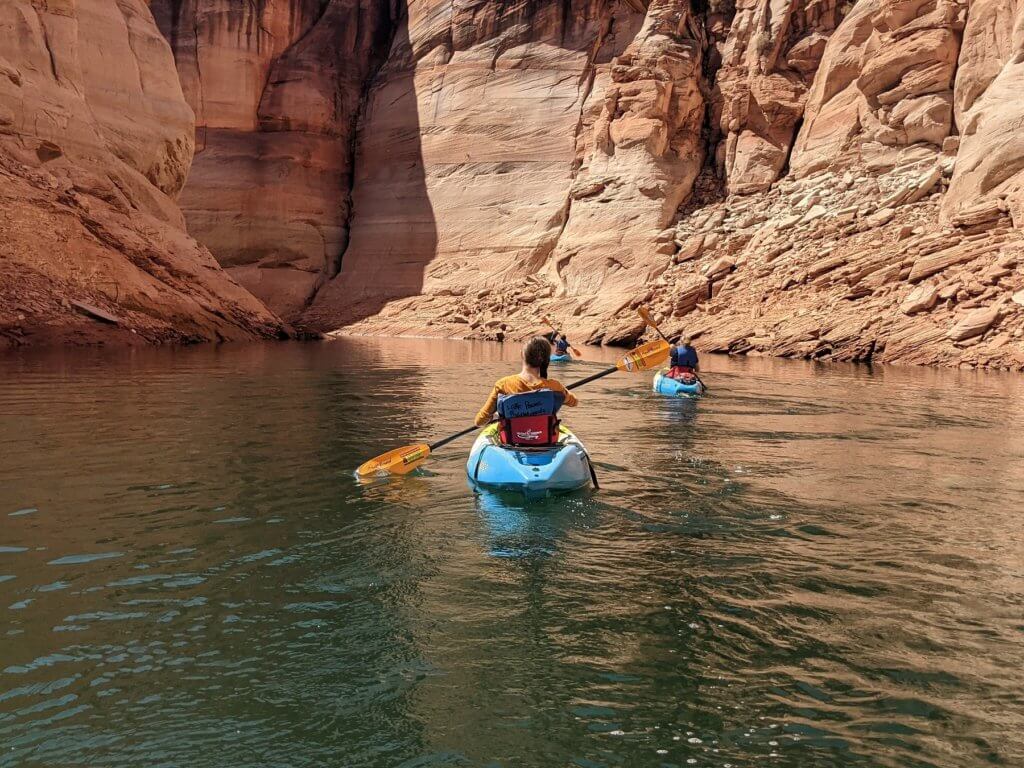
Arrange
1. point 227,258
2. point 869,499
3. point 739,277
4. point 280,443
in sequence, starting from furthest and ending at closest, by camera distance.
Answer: point 227,258, point 739,277, point 280,443, point 869,499

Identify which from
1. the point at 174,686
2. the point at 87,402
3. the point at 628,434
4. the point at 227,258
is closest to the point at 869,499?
the point at 628,434

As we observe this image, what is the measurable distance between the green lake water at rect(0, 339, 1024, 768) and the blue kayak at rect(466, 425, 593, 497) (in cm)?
18

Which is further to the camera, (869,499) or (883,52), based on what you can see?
(883,52)

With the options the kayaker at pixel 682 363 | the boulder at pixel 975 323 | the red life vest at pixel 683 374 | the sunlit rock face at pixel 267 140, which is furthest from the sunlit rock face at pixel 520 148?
the red life vest at pixel 683 374

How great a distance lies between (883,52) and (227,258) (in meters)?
31.5

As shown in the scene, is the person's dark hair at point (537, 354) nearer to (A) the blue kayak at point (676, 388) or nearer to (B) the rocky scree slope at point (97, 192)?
(A) the blue kayak at point (676, 388)

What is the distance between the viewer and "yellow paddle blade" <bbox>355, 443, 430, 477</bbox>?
7.51 m

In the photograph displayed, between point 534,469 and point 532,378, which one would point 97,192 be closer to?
point 532,378

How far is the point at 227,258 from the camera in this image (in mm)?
45750

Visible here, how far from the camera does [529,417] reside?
23.1 ft

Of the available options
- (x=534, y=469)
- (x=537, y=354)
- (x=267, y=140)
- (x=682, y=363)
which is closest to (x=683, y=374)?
(x=682, y=363)

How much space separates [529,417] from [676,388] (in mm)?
7148

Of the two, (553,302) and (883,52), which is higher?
(883,52)

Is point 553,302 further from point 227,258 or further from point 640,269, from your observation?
point 227,258
